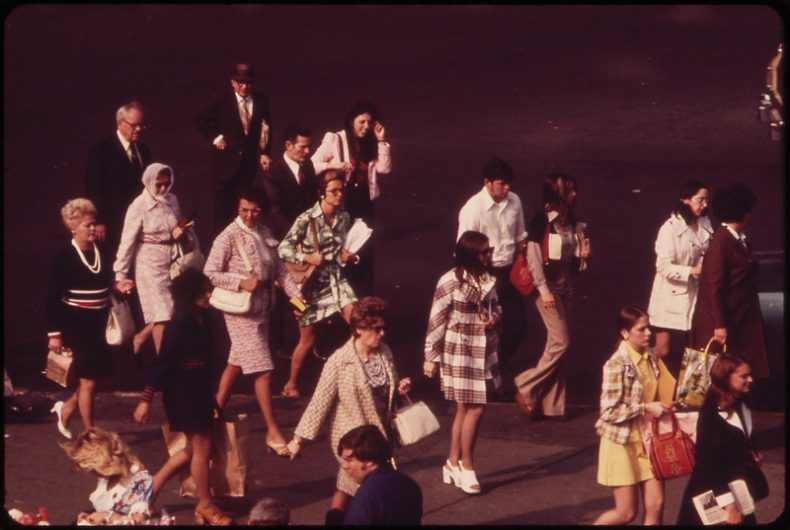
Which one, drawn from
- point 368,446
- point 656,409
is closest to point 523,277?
point 656,409

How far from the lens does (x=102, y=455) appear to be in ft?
31.7

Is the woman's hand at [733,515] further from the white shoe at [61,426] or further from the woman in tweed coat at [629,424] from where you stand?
the white shoe at [61,426]

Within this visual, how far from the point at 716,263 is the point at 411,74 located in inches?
612

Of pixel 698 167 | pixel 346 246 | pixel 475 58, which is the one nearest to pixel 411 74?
pixel 475 58

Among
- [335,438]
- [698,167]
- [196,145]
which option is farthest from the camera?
[196,145]

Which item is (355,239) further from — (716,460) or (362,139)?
(716,460)

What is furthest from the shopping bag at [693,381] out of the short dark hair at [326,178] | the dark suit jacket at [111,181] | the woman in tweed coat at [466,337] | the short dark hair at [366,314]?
the dark suit jacket at [111,181]

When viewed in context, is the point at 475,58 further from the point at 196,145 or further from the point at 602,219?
the point at 602,219

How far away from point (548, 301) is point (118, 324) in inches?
124

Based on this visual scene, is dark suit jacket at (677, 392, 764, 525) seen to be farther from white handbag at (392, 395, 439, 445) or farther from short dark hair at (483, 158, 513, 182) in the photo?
short dark hair at (483, 158, 513, 182)

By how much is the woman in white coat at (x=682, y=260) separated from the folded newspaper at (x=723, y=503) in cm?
364

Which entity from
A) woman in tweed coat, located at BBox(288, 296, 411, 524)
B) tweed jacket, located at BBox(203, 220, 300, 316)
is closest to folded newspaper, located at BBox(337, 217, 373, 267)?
tweed jacket, located at BBox(203, 220, 300, 316)

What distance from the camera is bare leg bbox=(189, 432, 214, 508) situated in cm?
1082

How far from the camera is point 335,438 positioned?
10641 millimetres
